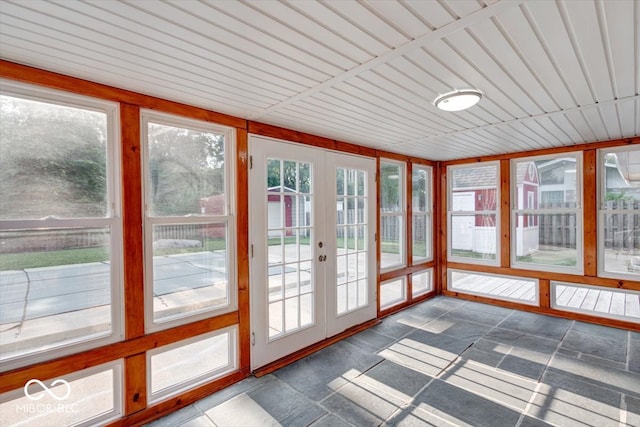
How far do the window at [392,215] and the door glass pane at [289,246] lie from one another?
1.37m

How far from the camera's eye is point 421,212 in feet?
16.2

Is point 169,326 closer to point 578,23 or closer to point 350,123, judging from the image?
point 350,123

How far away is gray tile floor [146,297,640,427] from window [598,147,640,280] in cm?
79

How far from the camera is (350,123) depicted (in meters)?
2.91

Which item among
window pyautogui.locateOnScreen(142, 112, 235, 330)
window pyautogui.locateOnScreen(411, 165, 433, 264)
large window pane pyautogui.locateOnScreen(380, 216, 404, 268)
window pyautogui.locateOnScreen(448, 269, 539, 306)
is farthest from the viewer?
window pyautogui.locateOnScreen(411, 165, 433, 264)

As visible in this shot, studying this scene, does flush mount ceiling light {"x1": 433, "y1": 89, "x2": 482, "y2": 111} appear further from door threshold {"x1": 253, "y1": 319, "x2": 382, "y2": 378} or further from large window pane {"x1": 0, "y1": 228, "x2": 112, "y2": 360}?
door threshold {"x1": 253, "y1": 319, "x2": 382, "y2": 378}

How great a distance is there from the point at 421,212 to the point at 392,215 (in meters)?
0.79

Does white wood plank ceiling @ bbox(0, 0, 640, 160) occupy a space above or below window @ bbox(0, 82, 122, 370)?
above

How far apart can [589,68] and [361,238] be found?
101 inches

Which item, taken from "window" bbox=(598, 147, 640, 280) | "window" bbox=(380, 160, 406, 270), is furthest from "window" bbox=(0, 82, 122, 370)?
"window" bbox=(598, 147, 640, 280)

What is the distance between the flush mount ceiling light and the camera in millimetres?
2082

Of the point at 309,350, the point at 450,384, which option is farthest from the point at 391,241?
the point at 450,384

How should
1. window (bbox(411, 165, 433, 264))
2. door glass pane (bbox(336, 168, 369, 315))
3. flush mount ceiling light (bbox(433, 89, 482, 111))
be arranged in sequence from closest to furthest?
flush mount ceiling light (bbox(433, 89, 482, 111)) → door glass pane (bbox(336, 168, 369, 315)) → window (bbox(411, 165, 433, 264))

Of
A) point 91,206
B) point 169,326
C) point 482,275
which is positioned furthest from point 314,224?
point 482,275
